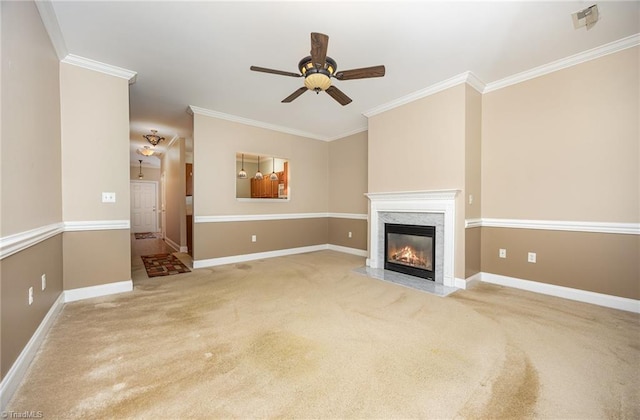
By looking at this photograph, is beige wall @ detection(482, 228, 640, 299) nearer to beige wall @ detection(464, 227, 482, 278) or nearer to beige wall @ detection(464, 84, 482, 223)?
beige wall @ detection(464, 227, 482, 278)

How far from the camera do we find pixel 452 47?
269 cm

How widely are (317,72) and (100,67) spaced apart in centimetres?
275

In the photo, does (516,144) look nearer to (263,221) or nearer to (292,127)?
(292,127)

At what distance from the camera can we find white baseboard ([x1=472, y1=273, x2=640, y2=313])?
263 cm

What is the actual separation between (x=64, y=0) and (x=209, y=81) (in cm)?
147

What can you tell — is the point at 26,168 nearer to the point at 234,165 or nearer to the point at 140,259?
the point at 234,165

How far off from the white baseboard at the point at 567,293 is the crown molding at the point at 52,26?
5519 mm

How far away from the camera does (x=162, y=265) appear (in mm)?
4562

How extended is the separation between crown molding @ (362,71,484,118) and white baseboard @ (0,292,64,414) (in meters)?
4.72

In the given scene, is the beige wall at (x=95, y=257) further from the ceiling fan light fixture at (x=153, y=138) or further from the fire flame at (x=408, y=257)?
the fire flame at (x=408, y=257)

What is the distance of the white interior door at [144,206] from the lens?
9.85 m

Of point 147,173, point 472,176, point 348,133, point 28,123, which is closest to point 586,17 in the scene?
point 472,176

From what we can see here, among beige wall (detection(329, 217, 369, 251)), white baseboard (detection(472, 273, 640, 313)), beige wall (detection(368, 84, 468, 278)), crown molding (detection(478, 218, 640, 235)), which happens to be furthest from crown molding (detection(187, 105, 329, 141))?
white baseboard (detection(472, 273, 640, 313))

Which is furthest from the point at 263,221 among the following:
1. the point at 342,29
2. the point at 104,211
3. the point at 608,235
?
the point at 608,235
